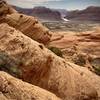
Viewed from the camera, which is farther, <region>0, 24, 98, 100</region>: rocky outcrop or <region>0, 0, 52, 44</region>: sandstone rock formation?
<region>0, 0, 52, 44</region>: sandstone rock formation

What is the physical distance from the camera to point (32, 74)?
31.5 ft

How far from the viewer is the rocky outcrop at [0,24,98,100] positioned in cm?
946

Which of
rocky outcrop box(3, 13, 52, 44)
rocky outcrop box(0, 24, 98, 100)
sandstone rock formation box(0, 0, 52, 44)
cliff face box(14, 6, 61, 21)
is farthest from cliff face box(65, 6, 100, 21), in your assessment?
rocky outcrop box(0, 24, 98, 100)

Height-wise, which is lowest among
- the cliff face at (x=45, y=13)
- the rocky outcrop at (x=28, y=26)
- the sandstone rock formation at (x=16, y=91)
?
the cliff face at (x=45, y=13)

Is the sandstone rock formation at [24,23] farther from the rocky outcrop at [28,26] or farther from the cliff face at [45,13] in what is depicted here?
the cliff face at [45,13]

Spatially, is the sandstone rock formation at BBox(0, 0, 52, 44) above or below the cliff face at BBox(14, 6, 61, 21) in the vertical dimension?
above

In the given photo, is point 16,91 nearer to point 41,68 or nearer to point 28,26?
point 41,68

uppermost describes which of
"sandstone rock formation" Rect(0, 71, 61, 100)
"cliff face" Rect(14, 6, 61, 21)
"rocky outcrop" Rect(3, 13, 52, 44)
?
"sandstone rock formation" Rect(0, 71, 61, 100)

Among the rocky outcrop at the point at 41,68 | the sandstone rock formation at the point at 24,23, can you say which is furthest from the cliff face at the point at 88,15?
the rocky outcrop at the point at 41,68

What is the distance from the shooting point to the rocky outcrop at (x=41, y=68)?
9.46 m

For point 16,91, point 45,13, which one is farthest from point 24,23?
point 45,13

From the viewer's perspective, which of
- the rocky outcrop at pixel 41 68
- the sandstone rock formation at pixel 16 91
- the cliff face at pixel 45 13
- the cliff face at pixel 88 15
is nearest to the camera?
the sandstone rock formation at pixel 16 91

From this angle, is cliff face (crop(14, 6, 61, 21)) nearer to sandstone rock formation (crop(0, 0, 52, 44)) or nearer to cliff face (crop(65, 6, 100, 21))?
cliff face (crop(65, 6, 100, 21))

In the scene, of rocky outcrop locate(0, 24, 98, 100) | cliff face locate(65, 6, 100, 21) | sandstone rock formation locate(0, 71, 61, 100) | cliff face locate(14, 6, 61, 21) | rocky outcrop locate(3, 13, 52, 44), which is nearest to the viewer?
sandstone rock formation locate(0, 71, 61, 100)
